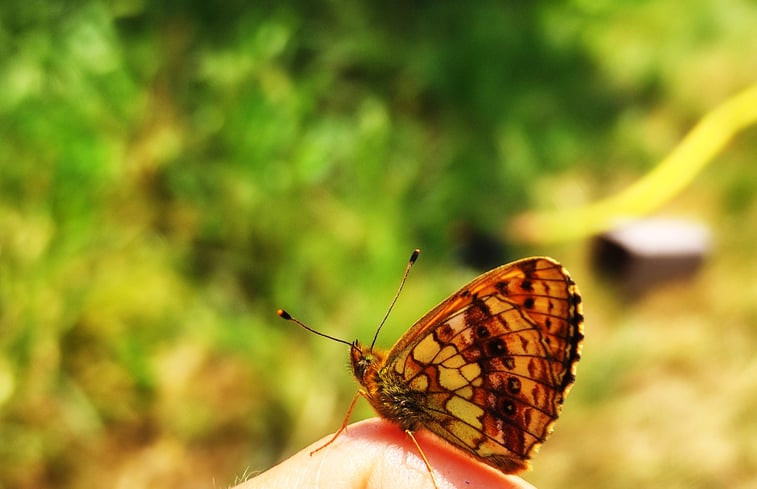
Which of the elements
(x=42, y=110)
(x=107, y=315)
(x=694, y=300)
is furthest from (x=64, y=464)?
(x=694, y=300)

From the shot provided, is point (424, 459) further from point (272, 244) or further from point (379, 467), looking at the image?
point (272, 244)

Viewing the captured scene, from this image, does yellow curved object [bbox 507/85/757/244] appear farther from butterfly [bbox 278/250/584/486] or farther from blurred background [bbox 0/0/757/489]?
butterfly [bbox 278/250/584/486]

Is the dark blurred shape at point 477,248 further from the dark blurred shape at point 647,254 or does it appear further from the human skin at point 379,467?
the human skin at point 379,467

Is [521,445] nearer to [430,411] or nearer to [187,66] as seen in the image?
[430,411]

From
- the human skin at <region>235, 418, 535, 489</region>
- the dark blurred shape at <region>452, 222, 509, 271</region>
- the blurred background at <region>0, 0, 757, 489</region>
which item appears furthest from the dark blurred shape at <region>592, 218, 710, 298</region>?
the human skin at <region>235, 418, 535, 489</region>

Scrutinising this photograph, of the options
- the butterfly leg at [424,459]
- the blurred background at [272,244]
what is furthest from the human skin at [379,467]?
the blurred background at [272,244]
